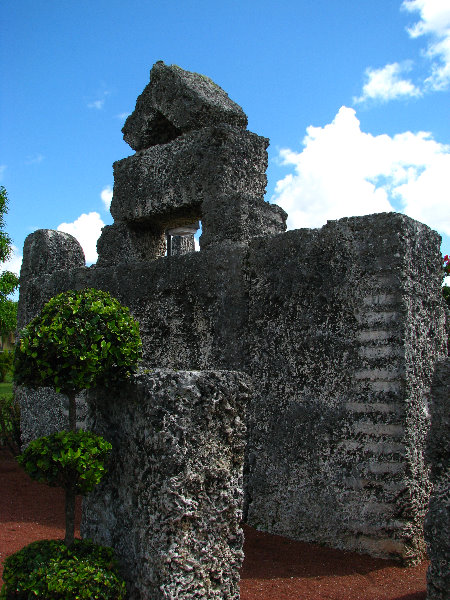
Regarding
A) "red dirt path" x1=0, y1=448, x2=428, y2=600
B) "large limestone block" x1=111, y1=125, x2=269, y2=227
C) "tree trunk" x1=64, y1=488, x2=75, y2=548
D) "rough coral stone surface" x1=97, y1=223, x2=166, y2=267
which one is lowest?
"red dirt path" x1=0, y1=448, x2=428, y2=600

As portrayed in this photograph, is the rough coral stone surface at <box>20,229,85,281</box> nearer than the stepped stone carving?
No

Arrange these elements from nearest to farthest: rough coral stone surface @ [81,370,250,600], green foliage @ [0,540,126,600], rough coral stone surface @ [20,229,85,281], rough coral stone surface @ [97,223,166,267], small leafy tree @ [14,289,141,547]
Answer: green foliage @ [0,540,126,600]
rough coral stone surface @ [81,370,250,600]
small leafy tree @ [14,289,141,547]
rough coral stone surface @ [97,223,166,267]
rough coral stone surface @ [20,229,85,281]

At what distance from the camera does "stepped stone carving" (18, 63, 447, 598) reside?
463 centimetres

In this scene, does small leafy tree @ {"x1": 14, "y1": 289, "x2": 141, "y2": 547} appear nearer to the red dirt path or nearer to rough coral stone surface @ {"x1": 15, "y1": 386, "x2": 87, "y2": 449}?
the red dirt path

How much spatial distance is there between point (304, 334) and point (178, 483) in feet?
7.39

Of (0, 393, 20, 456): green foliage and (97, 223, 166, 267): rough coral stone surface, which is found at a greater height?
Answer: (97, 223, 166, 267): rough coral stone surface

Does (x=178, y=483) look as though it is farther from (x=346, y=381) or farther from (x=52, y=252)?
(x=52, y=252)

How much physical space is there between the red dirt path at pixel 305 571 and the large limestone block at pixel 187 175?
11.7ft

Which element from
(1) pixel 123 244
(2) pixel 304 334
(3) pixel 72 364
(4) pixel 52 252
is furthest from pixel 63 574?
(4) pixel 52 252

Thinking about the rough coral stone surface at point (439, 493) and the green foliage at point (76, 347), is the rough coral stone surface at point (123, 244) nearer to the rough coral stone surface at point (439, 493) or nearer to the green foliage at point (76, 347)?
the green foliage at point (76, 347)

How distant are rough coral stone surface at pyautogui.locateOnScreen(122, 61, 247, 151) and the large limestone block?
0.27 metres

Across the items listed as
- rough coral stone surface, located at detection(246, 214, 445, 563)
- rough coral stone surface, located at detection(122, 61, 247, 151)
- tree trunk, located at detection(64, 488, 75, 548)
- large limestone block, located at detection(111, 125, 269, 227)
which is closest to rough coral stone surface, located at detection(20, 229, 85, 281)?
large limestone block, located at detection(111, 125, 269, 227)

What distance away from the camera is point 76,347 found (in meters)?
3.45

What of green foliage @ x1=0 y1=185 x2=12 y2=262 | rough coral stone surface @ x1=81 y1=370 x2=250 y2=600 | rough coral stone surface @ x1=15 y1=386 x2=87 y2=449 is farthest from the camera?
green foliage @ x1=0 y1=185 x2=12 y2=262
